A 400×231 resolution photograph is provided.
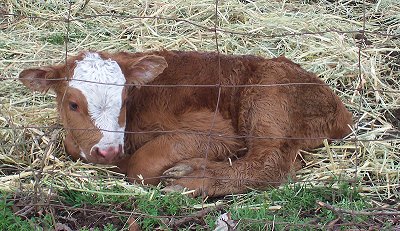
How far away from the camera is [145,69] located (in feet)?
18.9

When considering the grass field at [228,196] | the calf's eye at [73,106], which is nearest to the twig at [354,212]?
the grass field at [228,196]

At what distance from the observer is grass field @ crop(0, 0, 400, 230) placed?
4965 mm

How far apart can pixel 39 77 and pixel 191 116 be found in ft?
4.19

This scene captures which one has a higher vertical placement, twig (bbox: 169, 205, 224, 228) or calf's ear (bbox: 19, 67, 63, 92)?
calf's ear (bbox: 19, 67, 63, 92)

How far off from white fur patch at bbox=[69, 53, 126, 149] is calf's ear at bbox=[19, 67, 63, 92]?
21cm

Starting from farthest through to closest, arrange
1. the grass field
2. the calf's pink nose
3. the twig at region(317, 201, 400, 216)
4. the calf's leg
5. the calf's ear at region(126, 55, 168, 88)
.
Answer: the calf's leg < the calf's ear at region(126, 55, 168, 88) < the calf's pink nose < the grass field < the twig at region(317, 201, 400, 216)

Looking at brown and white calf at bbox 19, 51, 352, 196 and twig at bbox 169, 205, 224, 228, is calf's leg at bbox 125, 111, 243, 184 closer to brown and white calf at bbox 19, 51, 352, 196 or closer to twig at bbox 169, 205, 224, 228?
brown and white calf at bbox 19, 51, 352, 196

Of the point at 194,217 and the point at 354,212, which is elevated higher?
the point at 354,212

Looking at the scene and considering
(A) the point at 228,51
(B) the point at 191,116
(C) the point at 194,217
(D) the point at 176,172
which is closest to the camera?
(C) the point at 194,217

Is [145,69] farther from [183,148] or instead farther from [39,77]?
[39,77]

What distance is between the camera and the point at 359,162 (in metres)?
5.86

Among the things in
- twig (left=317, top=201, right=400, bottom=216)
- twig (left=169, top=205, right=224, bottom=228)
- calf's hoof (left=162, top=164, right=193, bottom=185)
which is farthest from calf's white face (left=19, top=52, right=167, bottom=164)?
twig (left=317, top=201, right=400, bottom=216)

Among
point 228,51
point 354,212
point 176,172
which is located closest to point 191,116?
point 176,172

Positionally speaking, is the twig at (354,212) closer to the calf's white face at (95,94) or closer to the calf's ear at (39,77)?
the calf's white face at (95,94)
